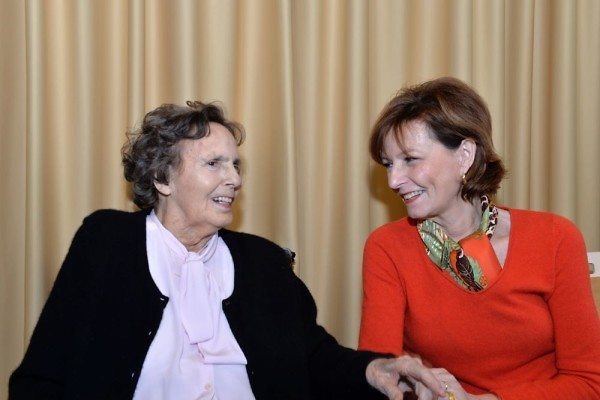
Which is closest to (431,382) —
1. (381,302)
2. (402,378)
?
(402,378)

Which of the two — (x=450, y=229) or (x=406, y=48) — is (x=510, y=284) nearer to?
(x=450, y=229)

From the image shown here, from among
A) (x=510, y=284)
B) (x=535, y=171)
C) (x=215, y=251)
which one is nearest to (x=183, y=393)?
(x=215, y=251)

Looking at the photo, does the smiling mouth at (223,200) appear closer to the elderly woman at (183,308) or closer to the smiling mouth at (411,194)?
the elderly woman at (183,308)

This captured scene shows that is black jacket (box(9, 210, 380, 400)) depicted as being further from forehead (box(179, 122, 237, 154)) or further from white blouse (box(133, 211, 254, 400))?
forehead (box(179, 122, 237, 154))

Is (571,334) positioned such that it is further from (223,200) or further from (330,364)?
(223,200)

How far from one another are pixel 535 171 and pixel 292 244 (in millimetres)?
1109

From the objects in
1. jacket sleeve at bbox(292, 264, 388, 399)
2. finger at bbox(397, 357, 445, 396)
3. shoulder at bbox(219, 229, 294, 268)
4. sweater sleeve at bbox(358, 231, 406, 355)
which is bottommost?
jacket sleeve at bbox(292, 264, 388, 399)

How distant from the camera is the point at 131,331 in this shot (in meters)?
2.19

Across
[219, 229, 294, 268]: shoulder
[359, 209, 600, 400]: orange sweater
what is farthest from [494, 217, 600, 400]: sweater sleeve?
[219, 229, 294, 268]: shoulder

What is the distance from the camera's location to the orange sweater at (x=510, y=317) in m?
2.32

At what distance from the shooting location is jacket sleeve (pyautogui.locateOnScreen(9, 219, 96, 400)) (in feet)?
6.88

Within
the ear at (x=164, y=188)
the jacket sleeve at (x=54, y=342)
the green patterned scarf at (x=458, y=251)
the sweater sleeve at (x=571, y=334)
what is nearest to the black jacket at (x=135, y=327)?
the jacket sleeve at (x=54, y=342)

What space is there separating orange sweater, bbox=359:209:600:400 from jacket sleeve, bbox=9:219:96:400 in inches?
34.1

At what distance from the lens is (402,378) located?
7.20ft
